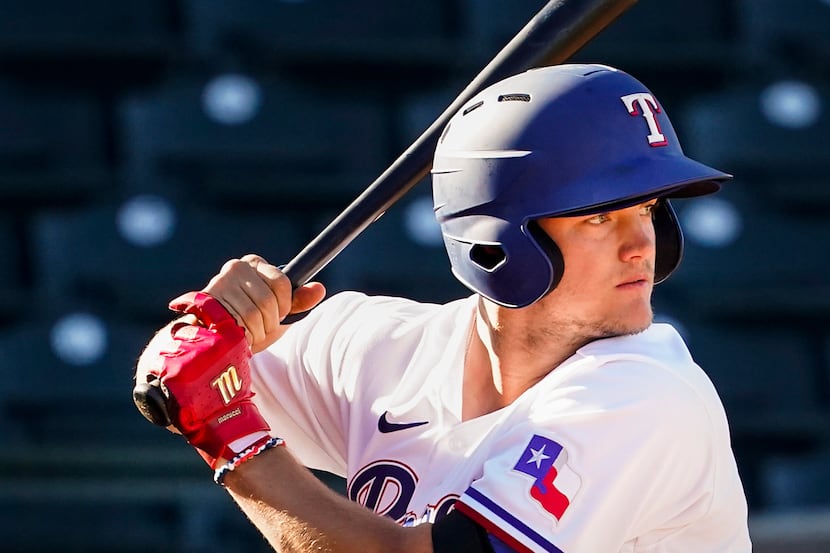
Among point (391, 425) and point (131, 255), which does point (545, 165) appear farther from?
point (131, 255)

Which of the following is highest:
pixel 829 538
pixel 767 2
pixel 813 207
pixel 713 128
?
pixel 767 2

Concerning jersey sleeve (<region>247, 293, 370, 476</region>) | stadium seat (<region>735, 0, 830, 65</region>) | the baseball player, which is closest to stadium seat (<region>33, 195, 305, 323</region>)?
stadium seat (<region>735, 0, 830, 65</region>)

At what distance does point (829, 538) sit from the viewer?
3410 millimetres

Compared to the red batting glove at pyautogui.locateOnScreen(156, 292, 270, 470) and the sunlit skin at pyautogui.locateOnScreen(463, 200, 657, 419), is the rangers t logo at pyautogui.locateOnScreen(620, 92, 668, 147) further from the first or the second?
the red batting glove at pyautogui.locateOnScreen(156, 292, 270, 470)

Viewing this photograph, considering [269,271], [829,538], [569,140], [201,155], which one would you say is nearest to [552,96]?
[569,140]

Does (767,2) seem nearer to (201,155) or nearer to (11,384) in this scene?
(201,155)

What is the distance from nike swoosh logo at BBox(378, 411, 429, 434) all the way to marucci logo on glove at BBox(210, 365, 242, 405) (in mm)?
236

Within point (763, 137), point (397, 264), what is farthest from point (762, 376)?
point (397, 264)

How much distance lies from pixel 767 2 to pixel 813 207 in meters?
0.70

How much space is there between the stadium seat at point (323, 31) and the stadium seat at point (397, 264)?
584 millimetres

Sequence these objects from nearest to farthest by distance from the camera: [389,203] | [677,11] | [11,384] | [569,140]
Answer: [569,140] → [389,203] → [11,384] → [677,11]

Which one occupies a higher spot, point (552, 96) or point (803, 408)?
point (552, 96)

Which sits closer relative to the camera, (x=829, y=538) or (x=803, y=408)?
(x=829, y=538)

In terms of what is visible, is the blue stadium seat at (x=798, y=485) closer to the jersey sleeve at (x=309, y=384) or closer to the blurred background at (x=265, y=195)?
the blurred background at (x=265, y=195)
